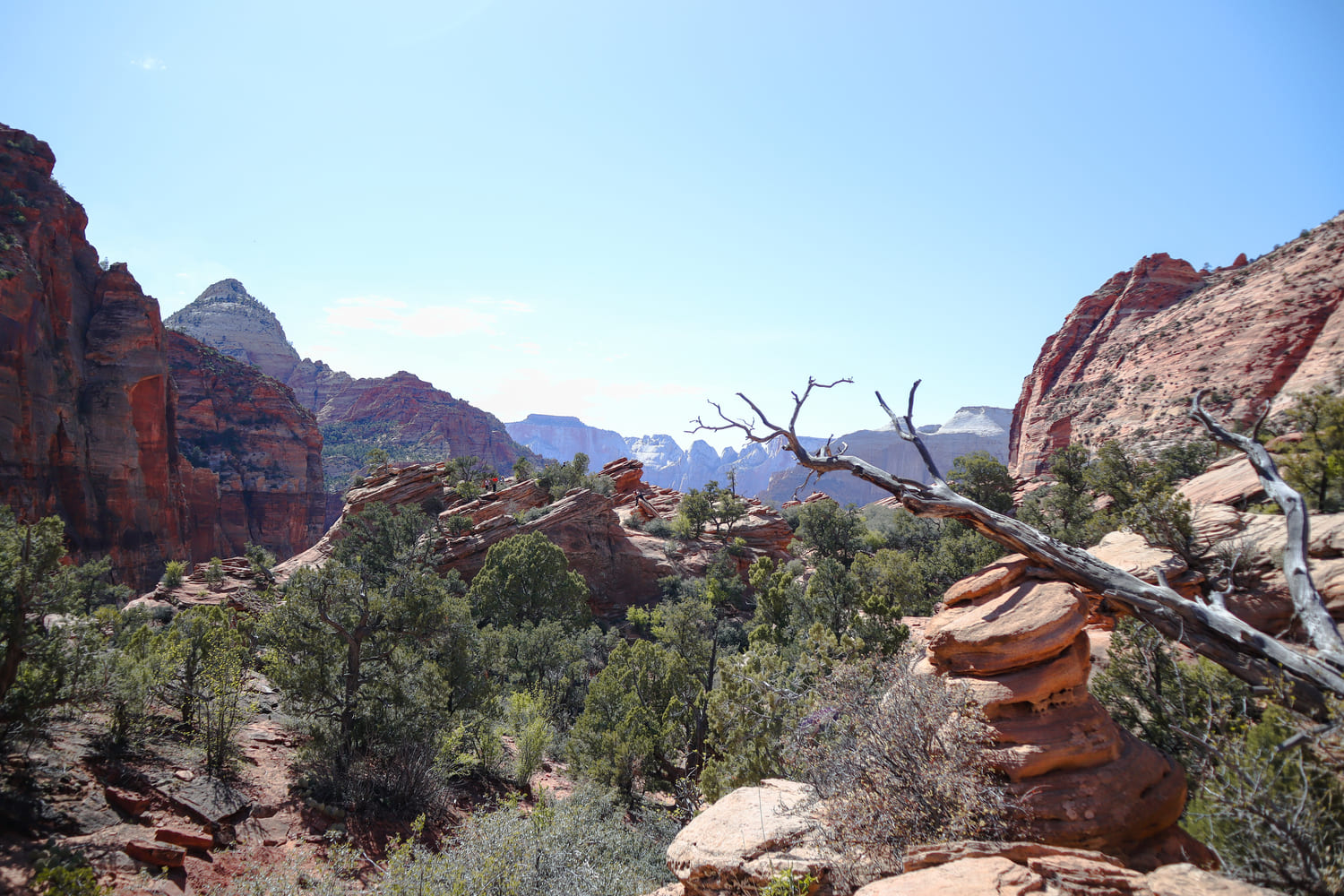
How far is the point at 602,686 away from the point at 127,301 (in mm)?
57179

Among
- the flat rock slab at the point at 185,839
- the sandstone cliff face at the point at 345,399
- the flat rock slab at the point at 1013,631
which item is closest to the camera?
the flat rock slab at the point at 1013,631

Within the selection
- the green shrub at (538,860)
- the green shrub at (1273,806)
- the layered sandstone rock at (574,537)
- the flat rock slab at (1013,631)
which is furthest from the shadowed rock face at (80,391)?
the green shrub at (1273,806)

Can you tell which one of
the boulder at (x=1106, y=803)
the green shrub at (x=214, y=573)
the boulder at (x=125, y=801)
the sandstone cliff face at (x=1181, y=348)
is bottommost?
the boulder at (x=125, y=801)

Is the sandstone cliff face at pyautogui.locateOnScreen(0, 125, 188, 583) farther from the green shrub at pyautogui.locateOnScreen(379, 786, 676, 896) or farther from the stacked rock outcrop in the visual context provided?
the stacked rock outcrop

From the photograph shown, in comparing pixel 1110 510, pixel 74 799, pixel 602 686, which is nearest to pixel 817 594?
pixel 602 686

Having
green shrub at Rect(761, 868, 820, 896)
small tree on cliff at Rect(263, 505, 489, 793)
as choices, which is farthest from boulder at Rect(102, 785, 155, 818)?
green shrub at Rect(761, 868, 820, 896)

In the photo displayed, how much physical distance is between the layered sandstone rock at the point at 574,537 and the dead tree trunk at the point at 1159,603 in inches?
1097

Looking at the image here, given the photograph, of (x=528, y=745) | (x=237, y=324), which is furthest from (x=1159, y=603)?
(x=237, y=324)

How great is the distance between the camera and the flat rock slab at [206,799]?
28.8ft

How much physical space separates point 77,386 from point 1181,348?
92.7 metres

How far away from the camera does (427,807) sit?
11250 millimetres

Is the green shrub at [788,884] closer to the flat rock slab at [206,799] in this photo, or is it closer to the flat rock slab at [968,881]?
the flat rock slab at [968,881]

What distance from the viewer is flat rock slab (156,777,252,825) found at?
28.8ft

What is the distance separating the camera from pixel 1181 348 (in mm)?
50281
